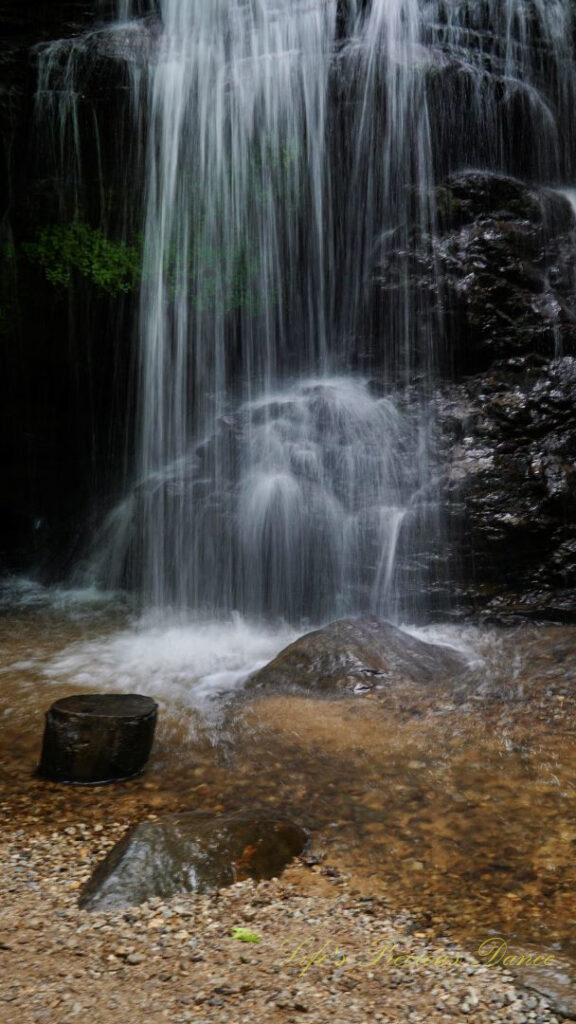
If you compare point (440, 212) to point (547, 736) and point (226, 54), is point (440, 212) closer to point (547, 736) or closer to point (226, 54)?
point (226, 54)

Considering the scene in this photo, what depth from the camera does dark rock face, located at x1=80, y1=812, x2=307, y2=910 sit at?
10.1 ft

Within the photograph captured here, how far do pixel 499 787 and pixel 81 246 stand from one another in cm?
875

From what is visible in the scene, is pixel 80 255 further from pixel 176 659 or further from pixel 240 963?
pixel 240 963

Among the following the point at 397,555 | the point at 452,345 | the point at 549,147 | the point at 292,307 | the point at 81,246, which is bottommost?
the point at 397,555

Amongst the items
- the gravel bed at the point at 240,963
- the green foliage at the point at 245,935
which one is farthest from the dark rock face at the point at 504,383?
the green foliage at the point at 245,935

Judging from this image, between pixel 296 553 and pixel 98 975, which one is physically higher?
pixel 296 553

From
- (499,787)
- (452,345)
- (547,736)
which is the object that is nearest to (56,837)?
(499,787)

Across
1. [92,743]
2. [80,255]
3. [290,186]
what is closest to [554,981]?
[92,743]

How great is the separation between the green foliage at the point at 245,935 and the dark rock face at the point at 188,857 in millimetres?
330

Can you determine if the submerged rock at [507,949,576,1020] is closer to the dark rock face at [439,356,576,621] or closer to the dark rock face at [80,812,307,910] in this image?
the dark rock face at [80,812,307,910]

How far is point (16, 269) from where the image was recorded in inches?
402

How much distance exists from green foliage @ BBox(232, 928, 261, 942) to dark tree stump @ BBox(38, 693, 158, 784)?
1.65 meters

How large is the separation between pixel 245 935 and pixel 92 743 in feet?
5.68

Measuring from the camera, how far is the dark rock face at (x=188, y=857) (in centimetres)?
309
